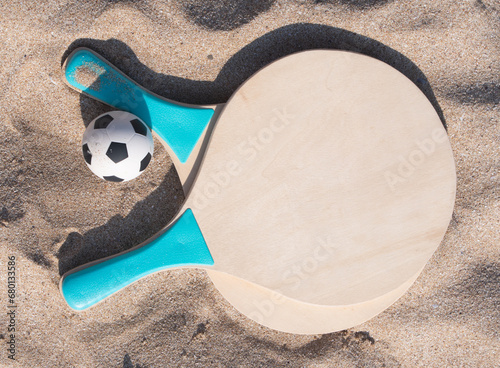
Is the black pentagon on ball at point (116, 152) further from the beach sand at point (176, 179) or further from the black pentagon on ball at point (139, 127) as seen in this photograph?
the beach sand at point (176, 179)

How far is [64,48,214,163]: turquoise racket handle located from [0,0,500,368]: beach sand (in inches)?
4.2

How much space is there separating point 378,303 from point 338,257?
354 mm

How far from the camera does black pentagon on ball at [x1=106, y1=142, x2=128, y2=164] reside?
1.47 meters

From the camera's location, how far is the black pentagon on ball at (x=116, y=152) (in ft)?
4.83

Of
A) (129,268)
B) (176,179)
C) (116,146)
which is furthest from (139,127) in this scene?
(129,268)

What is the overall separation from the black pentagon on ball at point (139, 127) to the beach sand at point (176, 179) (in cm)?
27

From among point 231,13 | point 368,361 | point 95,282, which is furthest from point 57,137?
point 368,361

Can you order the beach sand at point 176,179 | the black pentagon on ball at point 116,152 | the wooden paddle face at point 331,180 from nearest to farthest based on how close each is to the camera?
the black pentagon on ball at point 116,152, the wooden paddle face at point 331,180, the beach sand at point 176,179

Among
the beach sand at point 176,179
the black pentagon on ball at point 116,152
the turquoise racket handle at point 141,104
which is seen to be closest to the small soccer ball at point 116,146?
the black pentagon on ball at point 116,152

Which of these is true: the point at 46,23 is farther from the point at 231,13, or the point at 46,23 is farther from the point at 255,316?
the point at 255,316

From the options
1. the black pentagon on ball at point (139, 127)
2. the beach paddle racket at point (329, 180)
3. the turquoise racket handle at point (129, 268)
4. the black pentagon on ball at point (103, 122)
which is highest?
the black pentagon on ball at point (103, 122)

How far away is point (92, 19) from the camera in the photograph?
173 centimetres

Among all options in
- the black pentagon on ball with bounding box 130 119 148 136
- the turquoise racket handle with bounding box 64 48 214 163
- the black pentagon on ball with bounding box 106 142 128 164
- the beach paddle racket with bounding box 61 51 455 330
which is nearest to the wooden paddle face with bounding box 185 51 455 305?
the beach paddle racket with bounding box 61 51 455 330

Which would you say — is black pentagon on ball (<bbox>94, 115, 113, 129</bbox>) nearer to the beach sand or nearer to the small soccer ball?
the small soccer ball
